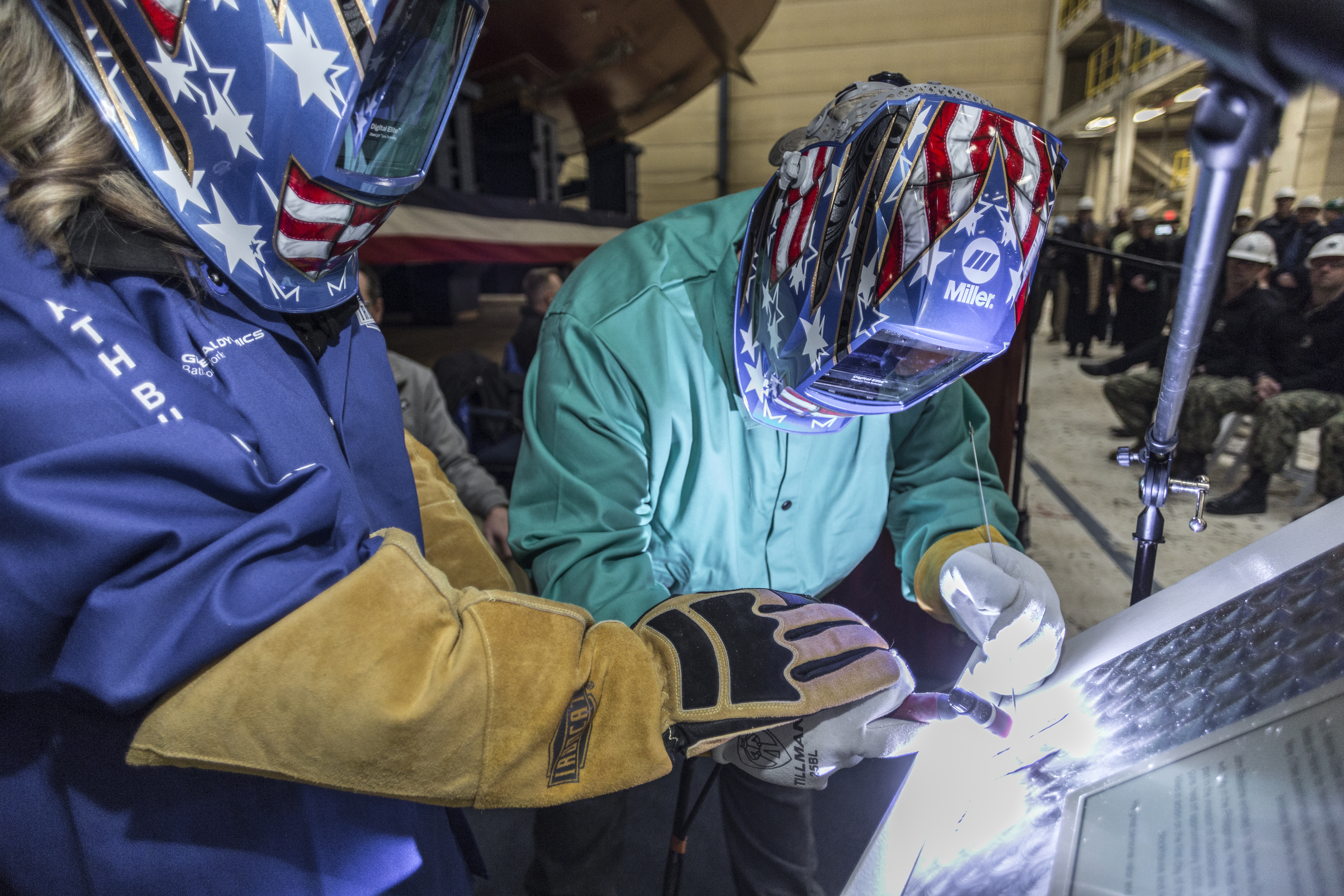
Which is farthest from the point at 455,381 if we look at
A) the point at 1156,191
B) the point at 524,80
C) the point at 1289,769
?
the point at 1156,191

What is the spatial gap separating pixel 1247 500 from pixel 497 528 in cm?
394

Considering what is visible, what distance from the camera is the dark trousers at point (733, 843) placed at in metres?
1.23

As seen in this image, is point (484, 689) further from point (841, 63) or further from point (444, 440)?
point (841, 63)

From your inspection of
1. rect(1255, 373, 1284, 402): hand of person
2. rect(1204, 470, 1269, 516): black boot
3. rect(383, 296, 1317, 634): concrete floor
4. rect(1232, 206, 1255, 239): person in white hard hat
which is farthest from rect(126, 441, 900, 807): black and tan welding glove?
rect(1232, 206, 1255, 239): person in white hard hat

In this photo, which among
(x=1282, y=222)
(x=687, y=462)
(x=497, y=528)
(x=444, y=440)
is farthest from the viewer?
(x=1282, y=222)

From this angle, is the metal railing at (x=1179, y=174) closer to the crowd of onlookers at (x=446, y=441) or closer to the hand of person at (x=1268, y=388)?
the hand of person at (x=1268, y=388)

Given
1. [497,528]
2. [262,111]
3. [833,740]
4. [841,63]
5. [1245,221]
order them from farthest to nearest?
[841,63]
[1245,221]
[497,528]
[833,740]
[262,111]

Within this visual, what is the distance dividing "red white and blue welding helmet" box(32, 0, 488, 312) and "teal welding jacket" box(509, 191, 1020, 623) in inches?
14.9

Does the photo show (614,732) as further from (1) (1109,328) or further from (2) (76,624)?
(1) (1109,328)

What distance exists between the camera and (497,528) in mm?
2680

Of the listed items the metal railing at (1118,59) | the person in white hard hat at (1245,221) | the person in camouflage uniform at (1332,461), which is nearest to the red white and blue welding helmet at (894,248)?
the person in camouflage uniform at (1332,461)

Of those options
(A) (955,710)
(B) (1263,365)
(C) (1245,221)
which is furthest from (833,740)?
(C) (1245,221)

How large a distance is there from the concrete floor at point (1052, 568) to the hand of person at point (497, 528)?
39.0 inches

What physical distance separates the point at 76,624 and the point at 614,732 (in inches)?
18.4
